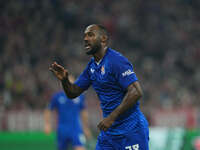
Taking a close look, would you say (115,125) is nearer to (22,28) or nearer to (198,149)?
(198,149)

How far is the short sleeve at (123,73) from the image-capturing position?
16.1ft

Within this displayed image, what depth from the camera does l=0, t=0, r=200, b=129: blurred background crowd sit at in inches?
500

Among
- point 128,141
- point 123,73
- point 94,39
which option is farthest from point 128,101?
point 94,39

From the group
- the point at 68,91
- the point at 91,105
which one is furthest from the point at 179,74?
the point at 68,91

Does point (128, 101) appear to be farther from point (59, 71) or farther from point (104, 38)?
point (59, 71)

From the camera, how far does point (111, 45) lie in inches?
624

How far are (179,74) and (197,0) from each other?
Answer: 4057mm

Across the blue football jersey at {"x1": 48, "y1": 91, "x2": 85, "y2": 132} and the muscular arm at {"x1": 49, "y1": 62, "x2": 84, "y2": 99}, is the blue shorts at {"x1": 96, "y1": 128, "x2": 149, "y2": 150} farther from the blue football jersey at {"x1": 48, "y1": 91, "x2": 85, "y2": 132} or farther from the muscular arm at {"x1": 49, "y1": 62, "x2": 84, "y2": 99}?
the blue football jersey at {"x1": 48, "y1": 91, "x2": 85, "y2": 132}

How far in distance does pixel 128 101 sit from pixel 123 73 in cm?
32

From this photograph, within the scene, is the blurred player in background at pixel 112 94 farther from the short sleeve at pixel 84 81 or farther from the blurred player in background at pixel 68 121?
the blurred player in background at pixel 68 121

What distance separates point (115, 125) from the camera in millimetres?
5156

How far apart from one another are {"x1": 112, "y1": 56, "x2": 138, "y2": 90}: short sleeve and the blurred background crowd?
261 inches

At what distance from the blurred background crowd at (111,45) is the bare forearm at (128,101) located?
22.0 ft

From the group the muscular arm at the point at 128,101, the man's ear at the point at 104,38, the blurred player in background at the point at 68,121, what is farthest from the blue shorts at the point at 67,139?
the muscular arm at the point at 128,101
